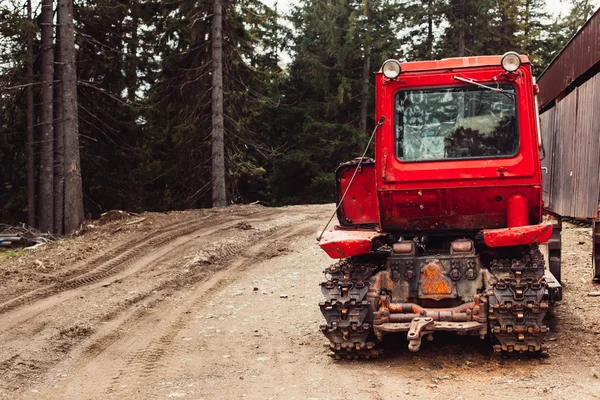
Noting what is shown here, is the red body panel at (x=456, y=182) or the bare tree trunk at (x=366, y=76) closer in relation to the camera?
the red body panel at (x=456, y=182)

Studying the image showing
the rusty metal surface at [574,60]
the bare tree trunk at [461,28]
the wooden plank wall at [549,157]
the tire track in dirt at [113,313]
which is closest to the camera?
the tire track in dirt at [113,313]

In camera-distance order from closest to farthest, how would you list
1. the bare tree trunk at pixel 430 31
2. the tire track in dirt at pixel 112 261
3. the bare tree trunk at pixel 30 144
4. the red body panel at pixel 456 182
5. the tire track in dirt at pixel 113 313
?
1. the red body panel at pixel 456 182
2. the tire track in dirt at pixel 113 313
3. the tire track in dirt at pixel 112 261
4. the bare tree trunk at pixel 30 144
5. the bare tree trunk at pixel 430 31

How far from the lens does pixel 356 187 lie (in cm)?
916

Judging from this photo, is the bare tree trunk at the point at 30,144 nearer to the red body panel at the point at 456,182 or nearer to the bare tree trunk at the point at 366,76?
the red body panel at the point at 456,182

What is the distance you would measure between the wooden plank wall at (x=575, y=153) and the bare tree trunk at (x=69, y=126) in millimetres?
13266

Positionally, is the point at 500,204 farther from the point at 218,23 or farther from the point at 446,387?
the point at 218,23

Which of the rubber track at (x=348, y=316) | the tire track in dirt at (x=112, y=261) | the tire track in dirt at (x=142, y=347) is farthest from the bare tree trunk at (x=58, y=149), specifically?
the rubber track at (x=348, y=316)

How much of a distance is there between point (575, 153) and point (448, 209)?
1158 cm

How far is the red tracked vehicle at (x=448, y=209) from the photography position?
24.2 ft

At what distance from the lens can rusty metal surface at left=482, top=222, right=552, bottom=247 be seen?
7238mm

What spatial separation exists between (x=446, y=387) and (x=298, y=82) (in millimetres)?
37909

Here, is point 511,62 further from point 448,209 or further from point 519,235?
point 519,235

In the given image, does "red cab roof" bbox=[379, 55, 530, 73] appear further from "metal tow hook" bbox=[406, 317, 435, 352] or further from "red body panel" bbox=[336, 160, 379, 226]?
"metal tow hook" bbox=[406, 317, 435, 352]

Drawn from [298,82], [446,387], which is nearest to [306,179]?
[298,82]
